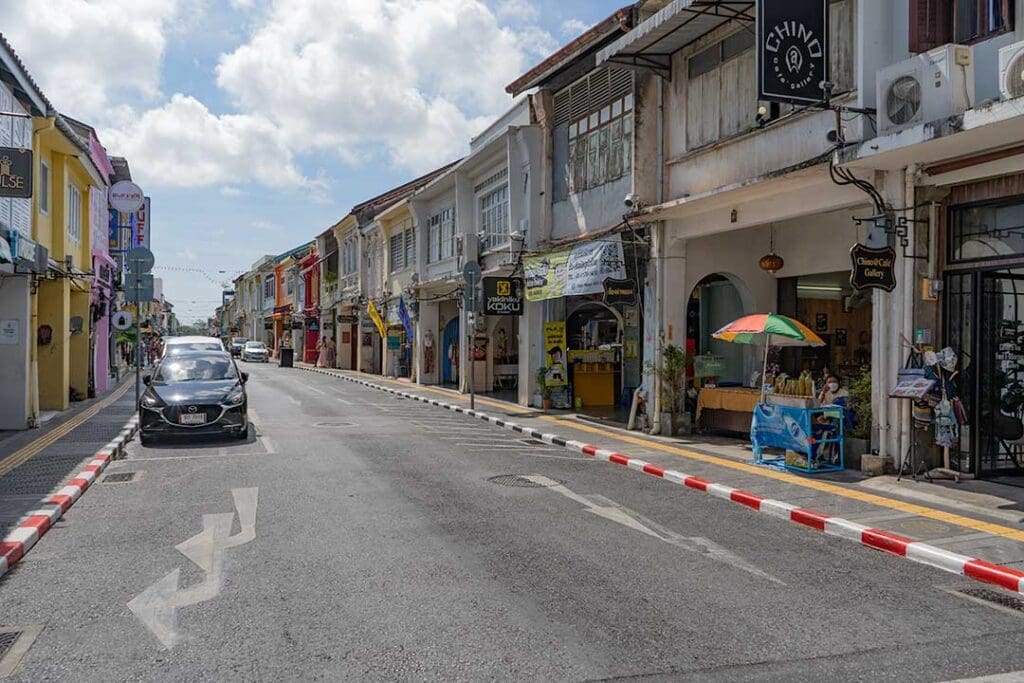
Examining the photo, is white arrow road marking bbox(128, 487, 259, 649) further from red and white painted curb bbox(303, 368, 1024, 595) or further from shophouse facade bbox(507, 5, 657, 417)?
shophouse facade bbox(507, 5, 657, 417)

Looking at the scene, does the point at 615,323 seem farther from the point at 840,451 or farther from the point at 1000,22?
the point at 1000,22

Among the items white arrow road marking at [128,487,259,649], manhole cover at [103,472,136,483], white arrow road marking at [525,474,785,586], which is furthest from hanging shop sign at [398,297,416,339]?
white arrow road marking at [128,487,259,649]

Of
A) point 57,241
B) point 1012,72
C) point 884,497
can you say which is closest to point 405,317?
point 57,241

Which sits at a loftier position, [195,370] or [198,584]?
[195,370]

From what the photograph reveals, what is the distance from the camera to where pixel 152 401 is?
13742mm

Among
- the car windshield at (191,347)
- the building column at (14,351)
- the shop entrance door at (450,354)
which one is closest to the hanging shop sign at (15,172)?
the building column at (14,351)

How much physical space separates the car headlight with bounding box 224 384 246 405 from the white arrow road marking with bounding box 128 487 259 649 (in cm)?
564

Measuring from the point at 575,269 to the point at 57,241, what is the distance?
1133cm

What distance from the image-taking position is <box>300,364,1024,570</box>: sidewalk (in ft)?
24.7

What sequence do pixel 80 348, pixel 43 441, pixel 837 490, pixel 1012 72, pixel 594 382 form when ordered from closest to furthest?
pixel 1012 72
pixel 837 490
pixel 43 441
pixel 594 382
pixel 80 348

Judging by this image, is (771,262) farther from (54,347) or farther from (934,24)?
(54,347)

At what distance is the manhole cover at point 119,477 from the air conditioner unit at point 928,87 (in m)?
10.4

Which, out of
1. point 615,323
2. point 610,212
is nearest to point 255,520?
point 610,212

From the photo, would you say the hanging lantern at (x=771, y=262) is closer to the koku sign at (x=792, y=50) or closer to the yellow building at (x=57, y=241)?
the koku sign at (x=792, y=50)
